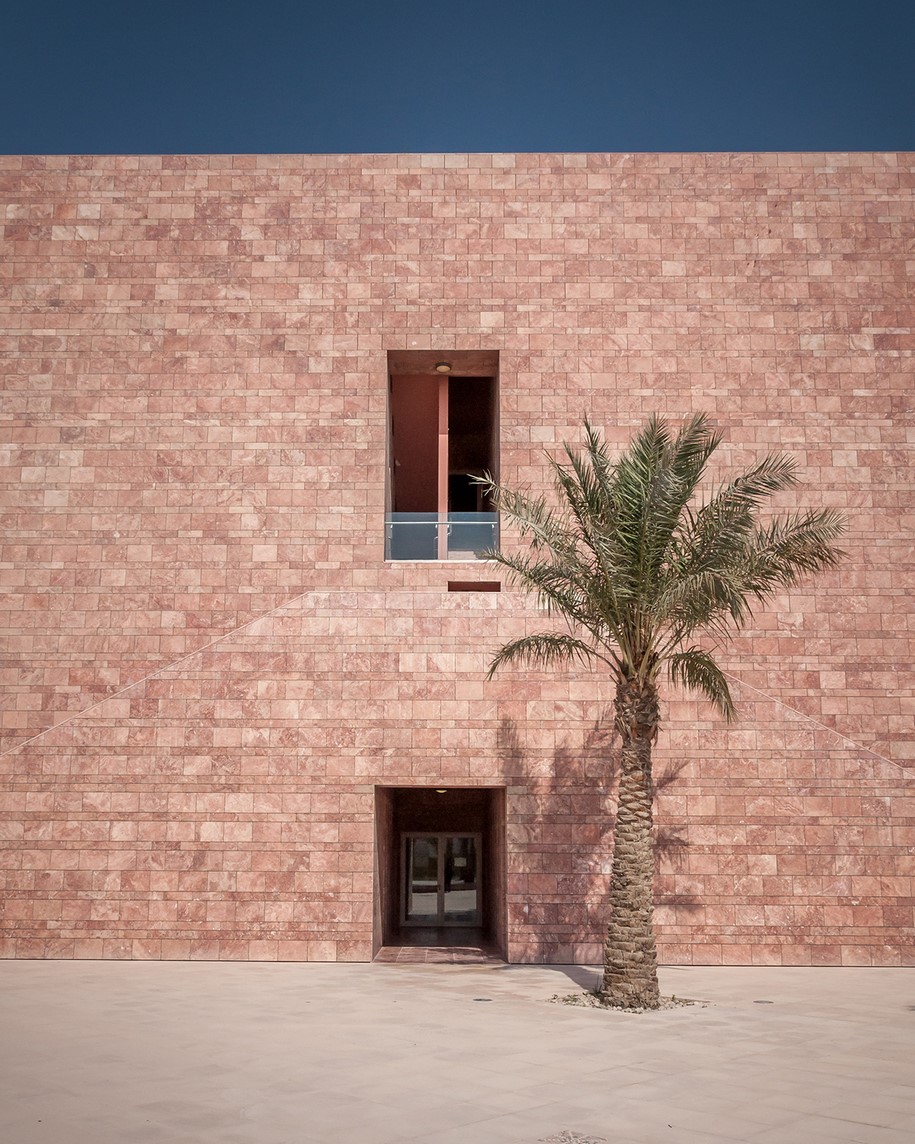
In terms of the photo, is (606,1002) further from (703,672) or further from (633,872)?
(703,672)

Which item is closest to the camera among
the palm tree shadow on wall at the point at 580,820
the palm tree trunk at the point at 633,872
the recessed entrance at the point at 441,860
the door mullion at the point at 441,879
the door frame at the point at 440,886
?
the palm tree trunk at the point at 633,872

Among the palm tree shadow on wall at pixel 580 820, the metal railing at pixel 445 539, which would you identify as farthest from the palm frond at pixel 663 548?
the metal railing at pixel 445 539

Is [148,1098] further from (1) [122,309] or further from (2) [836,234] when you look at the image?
(2) [836,234]

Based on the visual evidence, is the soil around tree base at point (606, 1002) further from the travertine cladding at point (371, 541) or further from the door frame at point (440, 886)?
the door frame at point (440, 886)

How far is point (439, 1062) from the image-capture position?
950 centimetres

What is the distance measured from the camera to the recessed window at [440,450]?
20328mm

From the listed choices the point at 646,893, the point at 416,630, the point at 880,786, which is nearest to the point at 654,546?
the point at 646,893

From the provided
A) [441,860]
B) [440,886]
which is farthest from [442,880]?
[441,860]

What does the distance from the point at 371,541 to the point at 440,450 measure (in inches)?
119

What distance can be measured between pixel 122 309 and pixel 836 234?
1451 cm

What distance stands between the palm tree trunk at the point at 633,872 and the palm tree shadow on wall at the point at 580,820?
9.98ft

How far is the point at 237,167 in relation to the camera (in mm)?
21594

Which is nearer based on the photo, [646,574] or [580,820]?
[646,574]

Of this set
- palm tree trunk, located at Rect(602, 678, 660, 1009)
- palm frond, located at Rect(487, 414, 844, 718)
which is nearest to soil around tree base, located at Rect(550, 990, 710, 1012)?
palm tree trunk, located at Rect(602, 678, 660, 1009)
